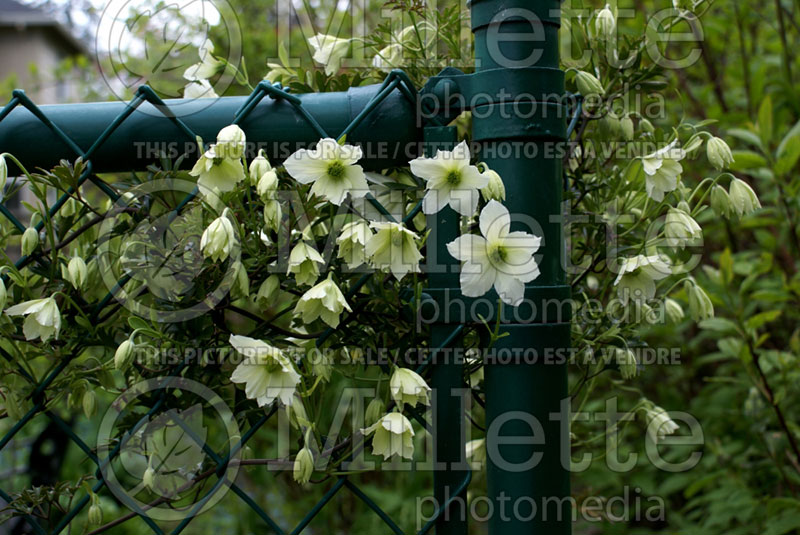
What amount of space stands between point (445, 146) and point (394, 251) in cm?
15

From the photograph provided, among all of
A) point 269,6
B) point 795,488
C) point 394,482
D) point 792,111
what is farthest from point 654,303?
point 269,6

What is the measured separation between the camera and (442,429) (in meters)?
0.78

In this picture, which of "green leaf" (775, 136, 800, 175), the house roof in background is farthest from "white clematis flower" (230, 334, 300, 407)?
the house roof in background

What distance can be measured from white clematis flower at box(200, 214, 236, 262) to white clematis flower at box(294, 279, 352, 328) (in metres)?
0.10

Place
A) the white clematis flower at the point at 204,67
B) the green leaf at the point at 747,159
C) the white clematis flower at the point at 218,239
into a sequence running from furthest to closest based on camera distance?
the green leaf at the point at 747,159 → the white clematis flower at the point at 204,67 → the white clematis flower at the point at 218,239

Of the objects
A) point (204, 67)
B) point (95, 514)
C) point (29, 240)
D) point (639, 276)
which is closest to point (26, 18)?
point (204, 67)

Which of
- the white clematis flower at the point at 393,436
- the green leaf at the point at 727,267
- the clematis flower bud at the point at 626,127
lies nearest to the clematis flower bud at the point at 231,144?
the white clematis flower at the point at 393,436

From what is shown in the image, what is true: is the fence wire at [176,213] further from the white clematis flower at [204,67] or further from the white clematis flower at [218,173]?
the white clematis flower at [204,67]

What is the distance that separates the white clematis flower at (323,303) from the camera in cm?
71

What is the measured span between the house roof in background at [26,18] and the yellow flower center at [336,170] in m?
12.2

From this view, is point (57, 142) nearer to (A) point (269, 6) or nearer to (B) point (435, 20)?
(B) point (435, 20)

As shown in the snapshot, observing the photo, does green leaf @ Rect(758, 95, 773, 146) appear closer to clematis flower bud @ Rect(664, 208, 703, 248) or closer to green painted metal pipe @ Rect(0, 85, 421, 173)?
clematis flower bud @ Rect(664, 208, 703, 248)

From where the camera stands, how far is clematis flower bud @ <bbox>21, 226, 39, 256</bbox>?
778 mm

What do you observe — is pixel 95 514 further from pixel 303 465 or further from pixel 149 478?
pixel 303 465
